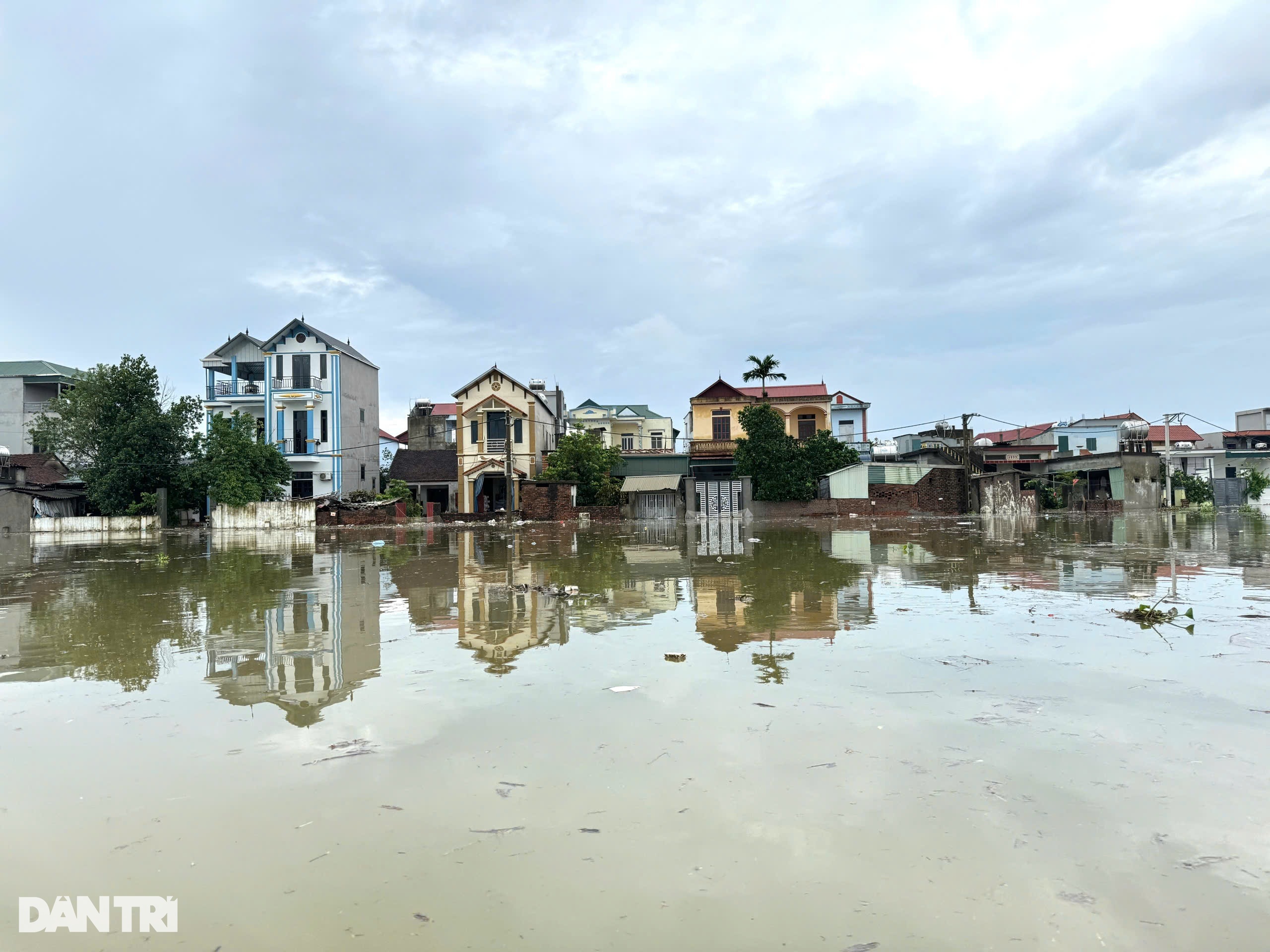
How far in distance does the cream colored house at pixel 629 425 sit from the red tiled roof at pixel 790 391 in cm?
909

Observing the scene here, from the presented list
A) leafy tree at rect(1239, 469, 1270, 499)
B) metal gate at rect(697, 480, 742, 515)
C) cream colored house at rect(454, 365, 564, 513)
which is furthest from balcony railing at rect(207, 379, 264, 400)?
leafy tree at rect(1239, 469, 1270, 499)

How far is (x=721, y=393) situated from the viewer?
4822 cm

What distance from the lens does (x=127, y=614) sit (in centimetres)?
960

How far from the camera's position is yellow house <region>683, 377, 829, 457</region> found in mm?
47656

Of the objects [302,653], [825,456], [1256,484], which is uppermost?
[825,456]

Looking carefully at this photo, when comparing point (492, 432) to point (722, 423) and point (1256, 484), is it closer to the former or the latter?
point (722, 423)

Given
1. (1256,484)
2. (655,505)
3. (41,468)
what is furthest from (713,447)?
(41,468)

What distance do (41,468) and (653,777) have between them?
53.3 m

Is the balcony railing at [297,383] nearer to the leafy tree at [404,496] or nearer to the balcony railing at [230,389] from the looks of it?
the balcony railing at [230,389]

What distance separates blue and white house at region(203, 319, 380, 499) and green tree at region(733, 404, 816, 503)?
2392cm

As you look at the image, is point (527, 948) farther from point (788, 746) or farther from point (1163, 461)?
point (1163, 461)

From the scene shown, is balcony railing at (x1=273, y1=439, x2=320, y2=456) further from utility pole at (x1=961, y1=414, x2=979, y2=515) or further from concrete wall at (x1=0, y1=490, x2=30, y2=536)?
utility pole at (x1=961, y1=414, x2=979, y2=515)

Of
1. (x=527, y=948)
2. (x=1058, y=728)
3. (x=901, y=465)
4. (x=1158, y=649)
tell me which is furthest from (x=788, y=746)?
(x=901, y=465)

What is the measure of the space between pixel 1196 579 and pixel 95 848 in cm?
1344
